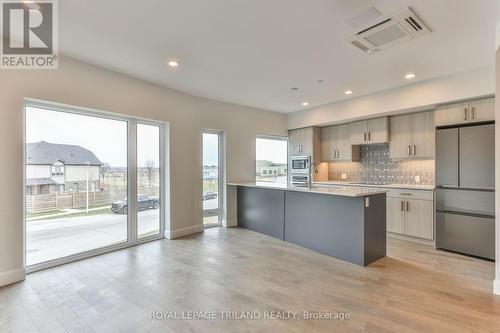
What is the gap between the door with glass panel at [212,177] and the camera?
5.43m

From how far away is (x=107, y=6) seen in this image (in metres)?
2.26

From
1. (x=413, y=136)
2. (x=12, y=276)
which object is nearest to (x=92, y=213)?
(x=12, y=276)

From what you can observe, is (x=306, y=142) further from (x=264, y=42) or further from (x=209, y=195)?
(x=264, y=42)

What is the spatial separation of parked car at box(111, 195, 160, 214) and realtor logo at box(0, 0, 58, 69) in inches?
86.2

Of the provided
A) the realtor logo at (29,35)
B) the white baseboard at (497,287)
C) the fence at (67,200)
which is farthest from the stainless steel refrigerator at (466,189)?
the realtor logo at (29,35)

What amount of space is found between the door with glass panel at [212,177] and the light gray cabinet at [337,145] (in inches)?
106

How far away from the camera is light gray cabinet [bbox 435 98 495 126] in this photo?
3660 millimetres

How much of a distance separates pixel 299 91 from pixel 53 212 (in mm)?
4454

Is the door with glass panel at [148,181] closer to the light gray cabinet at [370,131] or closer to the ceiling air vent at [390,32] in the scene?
the ceiling air vent at [390,32]

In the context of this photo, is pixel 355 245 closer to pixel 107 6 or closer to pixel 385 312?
pixel 385 312

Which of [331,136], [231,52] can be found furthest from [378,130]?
[231,52]

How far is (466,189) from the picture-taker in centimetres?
374

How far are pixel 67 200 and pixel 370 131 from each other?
5692 millimetres

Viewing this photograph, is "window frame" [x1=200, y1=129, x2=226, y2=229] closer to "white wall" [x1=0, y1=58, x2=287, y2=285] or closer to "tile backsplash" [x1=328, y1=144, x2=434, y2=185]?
"white wall" [x1=0, y1=58, x2=287, y2=285]
